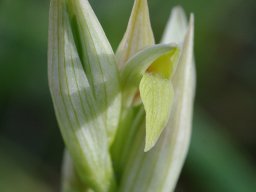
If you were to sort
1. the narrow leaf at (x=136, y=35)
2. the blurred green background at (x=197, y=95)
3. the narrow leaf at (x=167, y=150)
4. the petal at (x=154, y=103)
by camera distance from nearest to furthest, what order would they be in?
the petal at (x=154, y=103)
the narrow leaf at (x=136, y=35)
the narrow leaf at (x=167, y=150)
the blurred green background at (x=197, y=95)

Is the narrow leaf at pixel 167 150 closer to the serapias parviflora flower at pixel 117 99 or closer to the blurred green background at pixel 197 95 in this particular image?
the serapias parviflora flower at pixel 117 99

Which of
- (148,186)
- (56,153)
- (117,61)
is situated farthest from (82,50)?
(56,153)

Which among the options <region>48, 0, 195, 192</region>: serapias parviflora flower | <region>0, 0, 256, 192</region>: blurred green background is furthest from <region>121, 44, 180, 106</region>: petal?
<region>0, 0, 256, 192</region>: blurred green background

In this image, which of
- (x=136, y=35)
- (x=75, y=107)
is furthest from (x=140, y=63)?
(x=75, y=107)

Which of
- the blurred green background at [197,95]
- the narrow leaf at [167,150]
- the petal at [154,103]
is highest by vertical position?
the petal at [154,103]

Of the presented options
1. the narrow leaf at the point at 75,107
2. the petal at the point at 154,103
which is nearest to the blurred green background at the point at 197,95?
the narrow leaf at the point at 75,107

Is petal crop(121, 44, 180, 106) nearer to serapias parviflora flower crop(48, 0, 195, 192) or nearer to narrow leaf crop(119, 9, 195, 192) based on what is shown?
serapias parviflora flower crop(48, 0, 195, 192)
